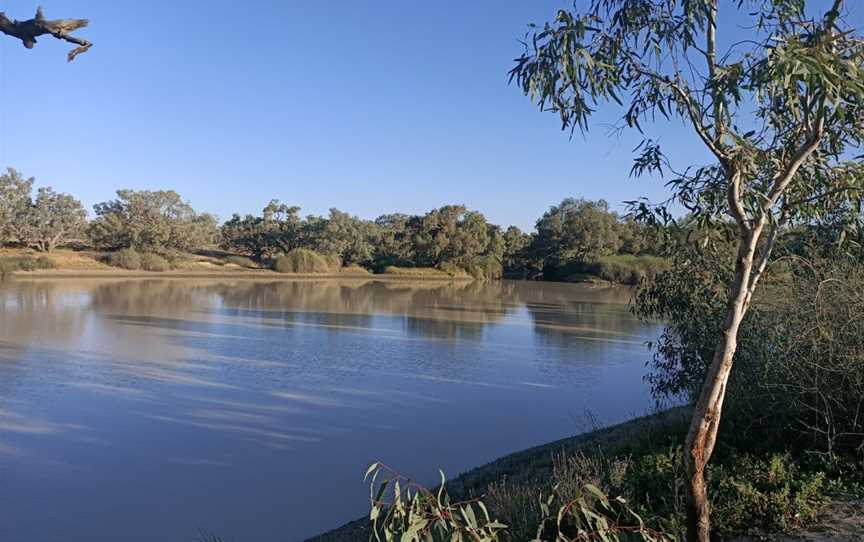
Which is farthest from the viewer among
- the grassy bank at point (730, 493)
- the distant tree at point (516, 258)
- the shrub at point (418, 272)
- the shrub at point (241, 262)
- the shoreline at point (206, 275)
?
the distant tree at point (516, 258)

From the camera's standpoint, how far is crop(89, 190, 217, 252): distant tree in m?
42.6

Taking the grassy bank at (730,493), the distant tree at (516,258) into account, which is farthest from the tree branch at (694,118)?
the distant tree at (516,258)

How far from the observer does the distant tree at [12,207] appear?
39.9m

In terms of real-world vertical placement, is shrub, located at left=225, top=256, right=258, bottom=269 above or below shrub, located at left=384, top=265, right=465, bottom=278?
above

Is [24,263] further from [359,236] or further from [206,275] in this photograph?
[359,236]

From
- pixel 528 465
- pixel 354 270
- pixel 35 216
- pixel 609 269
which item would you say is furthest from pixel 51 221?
pixel 528 465

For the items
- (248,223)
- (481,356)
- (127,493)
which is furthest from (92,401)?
(248,223)

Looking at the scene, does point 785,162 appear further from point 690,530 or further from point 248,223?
point 248,223

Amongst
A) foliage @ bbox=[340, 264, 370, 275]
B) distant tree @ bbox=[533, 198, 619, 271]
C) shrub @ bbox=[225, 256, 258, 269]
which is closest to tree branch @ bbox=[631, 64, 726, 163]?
foliage @ bbox=[340, 264, 370, 275]

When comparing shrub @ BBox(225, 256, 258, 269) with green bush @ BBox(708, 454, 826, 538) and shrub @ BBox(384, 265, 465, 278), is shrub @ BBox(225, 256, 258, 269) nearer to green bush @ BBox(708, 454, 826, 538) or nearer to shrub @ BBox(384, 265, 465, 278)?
shrub @ BBox(384, 265, 465, 278)

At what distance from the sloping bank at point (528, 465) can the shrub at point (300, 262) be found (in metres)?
38.9

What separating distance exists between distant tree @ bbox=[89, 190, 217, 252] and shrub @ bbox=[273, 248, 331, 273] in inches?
268

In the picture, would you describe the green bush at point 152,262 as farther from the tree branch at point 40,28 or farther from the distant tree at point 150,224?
the tree branch at point 40,28

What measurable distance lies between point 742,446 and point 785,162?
86.6 inches
